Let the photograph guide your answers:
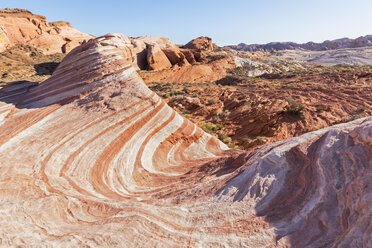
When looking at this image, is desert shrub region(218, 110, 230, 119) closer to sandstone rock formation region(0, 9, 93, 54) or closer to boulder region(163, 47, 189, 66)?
boulder region(163, 47, 189, 66)

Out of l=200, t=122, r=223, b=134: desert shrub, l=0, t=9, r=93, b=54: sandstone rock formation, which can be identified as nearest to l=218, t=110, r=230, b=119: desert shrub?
l=200, t=122, r=223, b=134: desert shrub

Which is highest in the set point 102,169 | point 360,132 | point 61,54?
point 61,54

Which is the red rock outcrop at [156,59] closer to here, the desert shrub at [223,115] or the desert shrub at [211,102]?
the desert shrub at [211,102]

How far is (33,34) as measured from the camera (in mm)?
45000

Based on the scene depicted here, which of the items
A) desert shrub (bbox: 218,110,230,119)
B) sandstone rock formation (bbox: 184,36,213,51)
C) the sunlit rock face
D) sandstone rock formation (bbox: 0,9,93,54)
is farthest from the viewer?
sandstone rock formation (bbox: 184,36,213,51)

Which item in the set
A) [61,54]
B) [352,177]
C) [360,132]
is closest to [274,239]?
[352,177]

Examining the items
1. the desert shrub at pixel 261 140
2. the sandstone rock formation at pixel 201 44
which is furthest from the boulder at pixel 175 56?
the desert shrub at pixel 261 140

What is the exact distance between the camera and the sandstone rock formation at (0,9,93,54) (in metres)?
40.8

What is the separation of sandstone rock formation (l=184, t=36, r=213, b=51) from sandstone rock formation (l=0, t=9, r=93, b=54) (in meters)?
29.8

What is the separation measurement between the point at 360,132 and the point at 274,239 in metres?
1.96

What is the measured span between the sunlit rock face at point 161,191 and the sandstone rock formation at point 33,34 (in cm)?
4660

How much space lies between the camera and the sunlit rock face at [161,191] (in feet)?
7.64

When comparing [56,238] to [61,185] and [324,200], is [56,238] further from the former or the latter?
[324,200]

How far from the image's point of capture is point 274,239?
2299 millimetres
